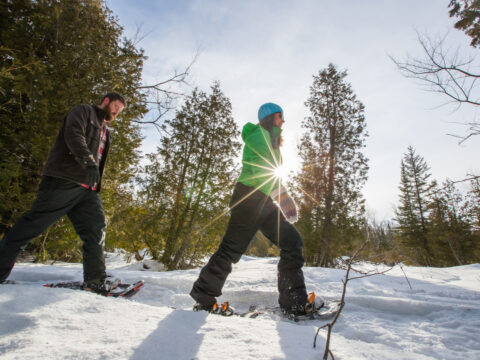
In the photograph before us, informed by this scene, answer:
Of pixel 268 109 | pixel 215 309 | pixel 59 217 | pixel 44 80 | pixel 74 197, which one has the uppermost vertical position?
pixel 44 80

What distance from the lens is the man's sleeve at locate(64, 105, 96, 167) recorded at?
76.1 inches

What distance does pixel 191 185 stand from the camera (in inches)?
303

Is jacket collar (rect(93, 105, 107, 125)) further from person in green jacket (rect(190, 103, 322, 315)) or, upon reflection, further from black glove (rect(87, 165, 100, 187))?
person in green jacket (rect(190, 103, 322, 315))

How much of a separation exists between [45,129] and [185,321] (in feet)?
13.2

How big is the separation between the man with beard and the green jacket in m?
1.32

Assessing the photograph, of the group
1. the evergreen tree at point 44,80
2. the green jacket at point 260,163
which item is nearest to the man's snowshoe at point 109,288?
the green jacket at point 260,163

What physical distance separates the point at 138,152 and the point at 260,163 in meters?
4.89

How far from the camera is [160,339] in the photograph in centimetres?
91

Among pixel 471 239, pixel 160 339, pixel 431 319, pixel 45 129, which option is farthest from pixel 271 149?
pixel 471 239

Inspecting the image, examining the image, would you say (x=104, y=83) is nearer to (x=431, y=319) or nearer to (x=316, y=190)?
(x=431, y=319)

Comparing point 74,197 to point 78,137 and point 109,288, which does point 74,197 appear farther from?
point 109,288

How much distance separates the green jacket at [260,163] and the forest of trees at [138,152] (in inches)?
35.1

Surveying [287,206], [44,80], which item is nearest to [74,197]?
[287,206]

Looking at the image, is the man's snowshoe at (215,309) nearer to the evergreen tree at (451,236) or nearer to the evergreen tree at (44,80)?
the evergreen tree at (44,80)
